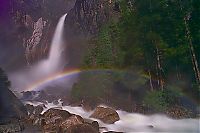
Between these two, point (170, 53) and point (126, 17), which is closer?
point (170, 53)

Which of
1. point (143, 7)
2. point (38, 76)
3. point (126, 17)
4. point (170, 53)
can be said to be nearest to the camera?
point (170, 53)

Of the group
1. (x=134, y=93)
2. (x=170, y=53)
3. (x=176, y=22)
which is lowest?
(x=134, y=93)

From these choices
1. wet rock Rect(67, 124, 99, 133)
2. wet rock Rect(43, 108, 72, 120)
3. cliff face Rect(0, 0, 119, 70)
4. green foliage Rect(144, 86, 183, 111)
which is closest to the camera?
wet rock Rect(67, 124, 99, 133)

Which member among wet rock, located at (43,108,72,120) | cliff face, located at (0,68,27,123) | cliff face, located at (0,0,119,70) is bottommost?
wet rock, located at (43,108,72,120)

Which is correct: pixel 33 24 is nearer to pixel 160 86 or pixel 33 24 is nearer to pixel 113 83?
pixel 113 83

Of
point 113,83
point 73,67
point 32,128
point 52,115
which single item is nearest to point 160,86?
point 113,83

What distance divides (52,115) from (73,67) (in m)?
30.3

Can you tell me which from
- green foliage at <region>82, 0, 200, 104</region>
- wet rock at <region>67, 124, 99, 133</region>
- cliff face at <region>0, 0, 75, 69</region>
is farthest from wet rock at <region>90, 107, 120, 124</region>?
cliff face at <region>0, 0, 75, 69</region>

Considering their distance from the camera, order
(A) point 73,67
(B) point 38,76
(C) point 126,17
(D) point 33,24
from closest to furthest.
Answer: (C) point 126,17 → (A) point 73,67 → (B) point 38,76 → (D) point 33,24

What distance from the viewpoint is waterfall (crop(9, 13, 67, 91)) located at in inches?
2779

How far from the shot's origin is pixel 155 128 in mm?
28547

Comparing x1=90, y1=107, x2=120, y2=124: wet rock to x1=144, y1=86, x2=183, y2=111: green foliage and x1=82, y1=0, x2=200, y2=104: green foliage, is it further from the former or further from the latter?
x1=82, y1=0, x2=200, y2=104: green foliage

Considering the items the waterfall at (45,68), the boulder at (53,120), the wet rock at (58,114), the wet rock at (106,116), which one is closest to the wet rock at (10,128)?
the boulder at (53,120)

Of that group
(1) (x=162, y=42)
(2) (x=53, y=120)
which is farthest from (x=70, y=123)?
(1) (x=162, y=42)
